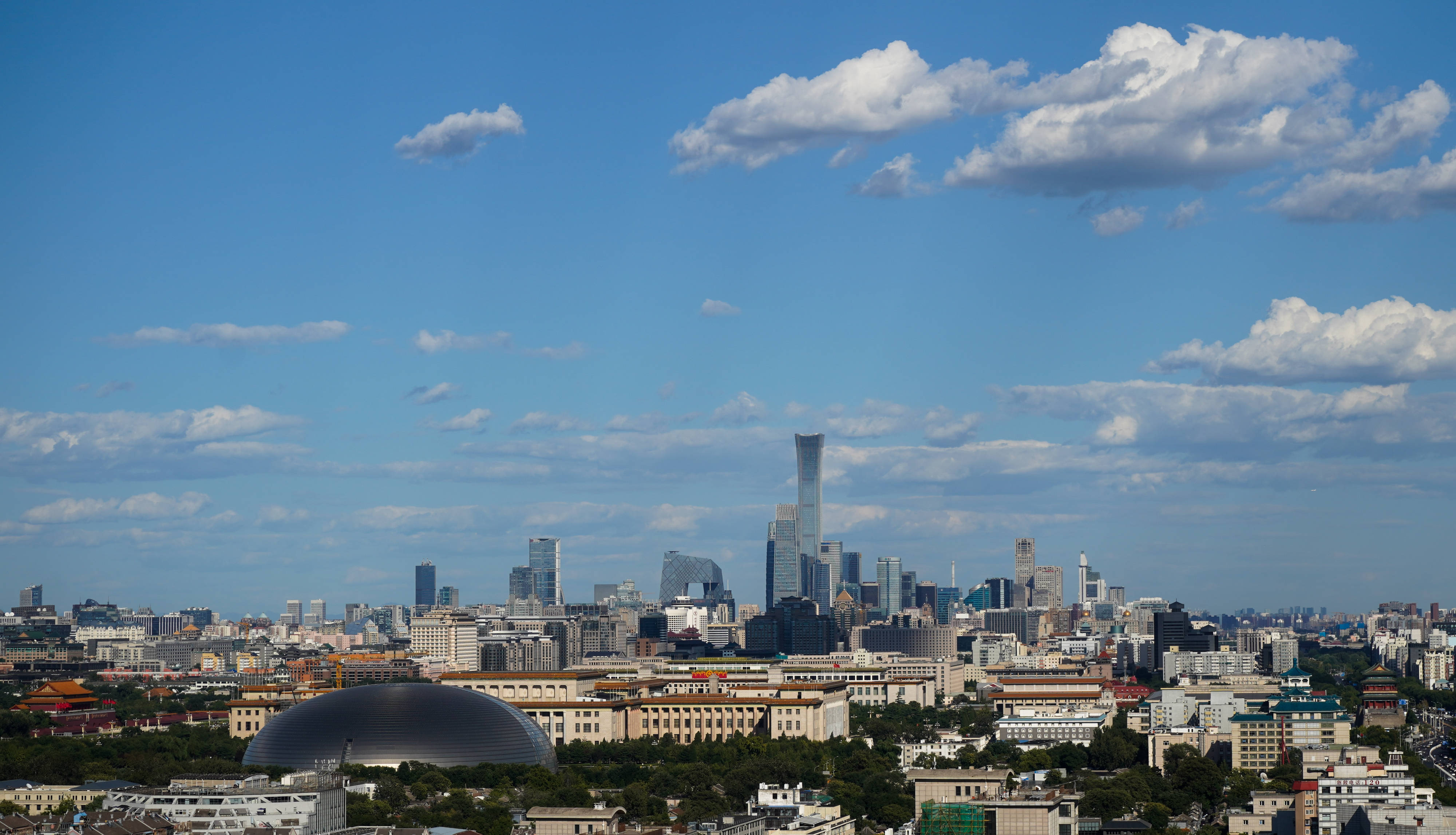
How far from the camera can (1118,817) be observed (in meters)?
99.9

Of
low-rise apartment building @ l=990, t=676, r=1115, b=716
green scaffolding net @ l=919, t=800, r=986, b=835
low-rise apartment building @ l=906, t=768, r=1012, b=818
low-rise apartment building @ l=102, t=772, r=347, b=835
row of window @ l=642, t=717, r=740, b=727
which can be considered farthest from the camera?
low-rise apartment building @ l=990, t=676, r=1115, b=716

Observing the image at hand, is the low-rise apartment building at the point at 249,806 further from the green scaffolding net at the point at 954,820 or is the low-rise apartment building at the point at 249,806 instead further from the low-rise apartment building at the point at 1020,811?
the low-rise apartment building at the point at 1020,811

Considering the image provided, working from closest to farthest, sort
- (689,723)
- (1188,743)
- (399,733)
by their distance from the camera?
(399,733) < (1188,743) < (689,723)

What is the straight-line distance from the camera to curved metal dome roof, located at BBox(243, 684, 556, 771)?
396 feet

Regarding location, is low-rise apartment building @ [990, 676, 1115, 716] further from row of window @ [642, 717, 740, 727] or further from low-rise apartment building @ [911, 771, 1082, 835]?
low-rise apartment building @ [911, 771, 1082, 835]

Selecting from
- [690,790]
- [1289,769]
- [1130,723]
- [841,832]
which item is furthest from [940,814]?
[1130,723]

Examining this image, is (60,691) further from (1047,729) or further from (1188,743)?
(1188,743)

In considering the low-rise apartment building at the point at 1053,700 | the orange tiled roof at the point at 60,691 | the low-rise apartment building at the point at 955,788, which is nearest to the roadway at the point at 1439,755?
the low-rise apartment building at the point at 1053,700

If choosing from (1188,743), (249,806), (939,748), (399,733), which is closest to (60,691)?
(399,733)

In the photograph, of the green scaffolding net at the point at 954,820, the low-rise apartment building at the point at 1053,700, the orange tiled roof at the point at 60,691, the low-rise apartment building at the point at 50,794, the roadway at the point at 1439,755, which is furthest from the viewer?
the orange tiled roof at the point at 60,691

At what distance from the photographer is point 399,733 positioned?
123 m

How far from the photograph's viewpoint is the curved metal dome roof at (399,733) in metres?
121

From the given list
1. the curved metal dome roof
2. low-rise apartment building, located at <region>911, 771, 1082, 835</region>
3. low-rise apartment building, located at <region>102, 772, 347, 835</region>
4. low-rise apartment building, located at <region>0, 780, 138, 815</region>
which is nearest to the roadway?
low-rise apartment building, located at <region>911, 771, 1082, 835</region>

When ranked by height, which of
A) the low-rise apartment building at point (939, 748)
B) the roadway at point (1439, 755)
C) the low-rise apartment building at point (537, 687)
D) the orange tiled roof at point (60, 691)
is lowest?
the roadway at point (1439, 755)
